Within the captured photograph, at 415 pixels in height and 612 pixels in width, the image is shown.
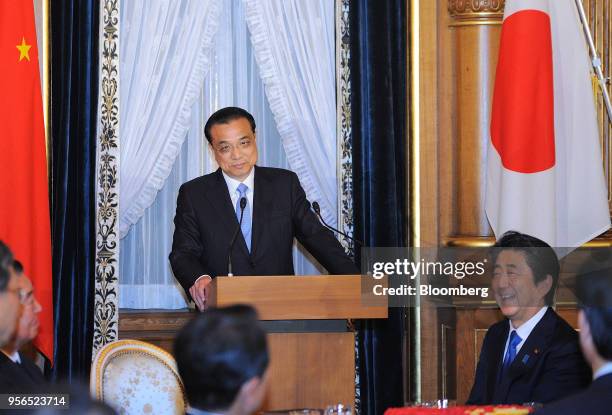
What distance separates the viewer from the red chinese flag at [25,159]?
5254mm

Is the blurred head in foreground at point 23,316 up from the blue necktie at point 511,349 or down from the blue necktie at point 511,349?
up

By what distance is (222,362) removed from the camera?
Result: 6.53 feet

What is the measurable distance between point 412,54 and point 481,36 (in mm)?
476

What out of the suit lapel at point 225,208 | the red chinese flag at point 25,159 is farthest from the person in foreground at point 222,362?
the red chinese flag at point 25,159

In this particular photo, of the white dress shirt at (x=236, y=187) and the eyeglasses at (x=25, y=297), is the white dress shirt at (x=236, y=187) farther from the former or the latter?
the eyeglasses at (x=25, y=297)

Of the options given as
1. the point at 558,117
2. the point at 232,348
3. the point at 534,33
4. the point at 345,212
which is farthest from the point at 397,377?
the point at 232,348

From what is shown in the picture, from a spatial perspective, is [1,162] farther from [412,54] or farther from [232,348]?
[232,348]

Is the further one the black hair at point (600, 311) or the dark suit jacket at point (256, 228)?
the dark suit jacket at point (256, 228)

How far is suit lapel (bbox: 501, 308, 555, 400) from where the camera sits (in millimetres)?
3625

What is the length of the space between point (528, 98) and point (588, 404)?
125 inches

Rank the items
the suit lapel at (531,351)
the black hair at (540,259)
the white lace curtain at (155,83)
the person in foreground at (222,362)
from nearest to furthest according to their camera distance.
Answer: the person in foreground at (222,362) → the suit lapel at (531,351) → the black hair at (540,259) → the white lace curtain at (155,83)

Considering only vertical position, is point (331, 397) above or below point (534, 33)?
below

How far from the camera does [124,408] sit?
11.9 ft

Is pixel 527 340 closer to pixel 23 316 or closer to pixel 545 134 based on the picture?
pixel 23 316
